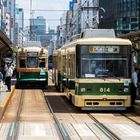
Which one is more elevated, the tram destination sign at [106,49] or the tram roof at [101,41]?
the tram roof at [101,41]

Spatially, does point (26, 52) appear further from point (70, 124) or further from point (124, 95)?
point (70, 124)

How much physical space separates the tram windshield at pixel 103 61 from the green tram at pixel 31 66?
17.9m

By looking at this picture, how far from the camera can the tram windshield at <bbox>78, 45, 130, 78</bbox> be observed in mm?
20828

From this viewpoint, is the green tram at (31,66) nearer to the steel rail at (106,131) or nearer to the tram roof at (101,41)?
the tram roof at (101,41)

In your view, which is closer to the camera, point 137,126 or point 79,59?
point 137,126

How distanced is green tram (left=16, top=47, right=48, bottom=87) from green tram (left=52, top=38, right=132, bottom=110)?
1771 centimetres

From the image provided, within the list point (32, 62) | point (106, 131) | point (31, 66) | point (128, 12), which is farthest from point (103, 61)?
point (128, 12)

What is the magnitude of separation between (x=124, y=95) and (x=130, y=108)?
4.00ft

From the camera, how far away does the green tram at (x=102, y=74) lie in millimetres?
20719

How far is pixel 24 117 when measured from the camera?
1933 centimetres

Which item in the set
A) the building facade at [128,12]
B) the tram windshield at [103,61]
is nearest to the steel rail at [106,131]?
the tram windshield at [103,61]

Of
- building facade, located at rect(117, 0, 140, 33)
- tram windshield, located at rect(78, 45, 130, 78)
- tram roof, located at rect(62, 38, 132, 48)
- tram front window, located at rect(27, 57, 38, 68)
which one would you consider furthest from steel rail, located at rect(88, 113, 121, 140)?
building facade, located at rect(117, 0, 140, 33)

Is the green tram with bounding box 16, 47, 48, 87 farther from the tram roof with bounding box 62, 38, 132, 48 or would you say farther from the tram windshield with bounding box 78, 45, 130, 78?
the tram windshield with bounding box 78, 45, 130, 78

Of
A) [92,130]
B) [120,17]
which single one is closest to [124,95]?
[92,130]
